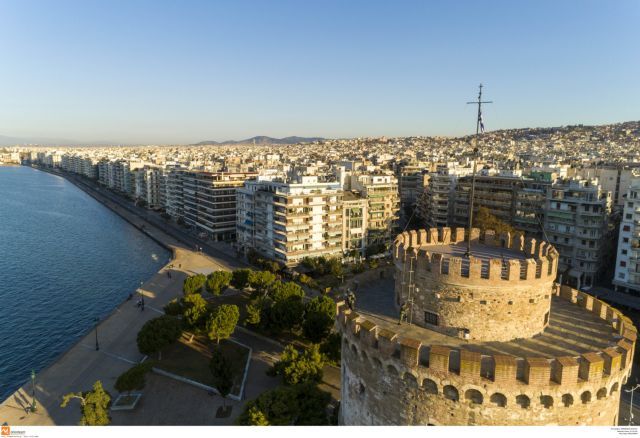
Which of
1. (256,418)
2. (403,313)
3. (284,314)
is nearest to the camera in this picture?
(403,313)

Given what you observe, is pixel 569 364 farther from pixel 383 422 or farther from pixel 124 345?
pixel 124 345

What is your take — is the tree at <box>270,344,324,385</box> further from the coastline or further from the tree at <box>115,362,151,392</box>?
the coastline

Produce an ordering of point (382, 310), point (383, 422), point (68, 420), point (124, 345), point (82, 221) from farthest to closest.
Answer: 1. point (82, 221)
2. point (124, 345)
3. point (68, 420)
4. point (382, 310)
5. point (383, 422)

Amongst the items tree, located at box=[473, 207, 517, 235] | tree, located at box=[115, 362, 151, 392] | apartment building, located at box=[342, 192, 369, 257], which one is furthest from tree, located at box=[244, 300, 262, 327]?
tree, located at box=[473, 207, 517, 235]

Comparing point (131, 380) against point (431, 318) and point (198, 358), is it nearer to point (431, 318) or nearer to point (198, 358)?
point (198, 358)

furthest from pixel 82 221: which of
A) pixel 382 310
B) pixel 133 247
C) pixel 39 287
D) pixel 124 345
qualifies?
pixel 382 310

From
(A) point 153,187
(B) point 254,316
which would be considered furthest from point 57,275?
(A) point 153,187
